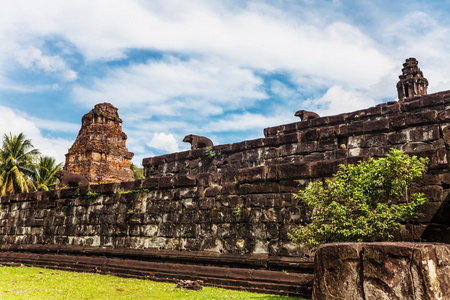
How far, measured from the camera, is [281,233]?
7949mm

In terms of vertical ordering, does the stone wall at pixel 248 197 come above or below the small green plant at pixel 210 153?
below

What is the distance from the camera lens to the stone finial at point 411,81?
72.1 feet

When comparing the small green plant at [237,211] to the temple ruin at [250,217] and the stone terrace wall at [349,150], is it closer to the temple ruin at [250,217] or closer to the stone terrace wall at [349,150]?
the temple ruin at [250,217]

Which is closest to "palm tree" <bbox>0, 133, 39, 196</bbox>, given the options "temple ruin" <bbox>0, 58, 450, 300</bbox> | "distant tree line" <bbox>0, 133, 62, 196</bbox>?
"distant tree line" <bbox>0, 133, 62, 196</bbox>

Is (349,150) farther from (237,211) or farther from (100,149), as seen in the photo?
(100,149)

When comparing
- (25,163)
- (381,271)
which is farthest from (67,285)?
(25,163)

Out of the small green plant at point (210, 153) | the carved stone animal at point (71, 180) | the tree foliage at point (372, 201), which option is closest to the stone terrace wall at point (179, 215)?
the carved stone animal at point (71, 180)

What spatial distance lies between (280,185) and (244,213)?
3.37 feet

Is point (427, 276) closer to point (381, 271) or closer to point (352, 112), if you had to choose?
point (381, 271)

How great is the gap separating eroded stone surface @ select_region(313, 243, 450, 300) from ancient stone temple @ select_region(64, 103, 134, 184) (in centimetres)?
1940

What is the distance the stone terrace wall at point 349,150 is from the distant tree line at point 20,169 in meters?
21.8

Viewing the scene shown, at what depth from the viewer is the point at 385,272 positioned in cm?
357

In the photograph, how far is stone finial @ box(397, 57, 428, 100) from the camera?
21969mm

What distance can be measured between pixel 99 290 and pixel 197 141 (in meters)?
7.57
